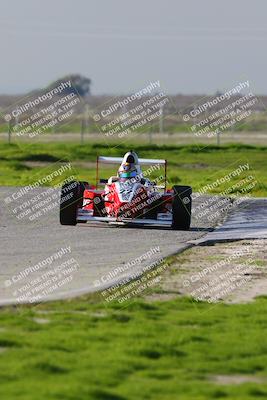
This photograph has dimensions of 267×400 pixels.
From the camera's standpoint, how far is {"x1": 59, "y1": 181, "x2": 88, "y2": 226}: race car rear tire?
2480 cm

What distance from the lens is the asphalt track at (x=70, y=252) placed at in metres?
15.8

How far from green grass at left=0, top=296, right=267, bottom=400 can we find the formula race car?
971cm

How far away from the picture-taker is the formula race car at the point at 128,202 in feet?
80.4

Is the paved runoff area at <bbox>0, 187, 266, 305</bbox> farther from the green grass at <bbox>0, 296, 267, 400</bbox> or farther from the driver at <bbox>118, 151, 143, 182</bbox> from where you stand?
the green grass at <bbox>0, 296, 267, 400</bbox>

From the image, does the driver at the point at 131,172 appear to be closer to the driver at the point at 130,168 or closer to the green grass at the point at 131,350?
the driver at the point at 130,168

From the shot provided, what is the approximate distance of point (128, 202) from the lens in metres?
24.7

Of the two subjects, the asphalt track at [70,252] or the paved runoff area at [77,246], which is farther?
the paved runoff area at [77,246]

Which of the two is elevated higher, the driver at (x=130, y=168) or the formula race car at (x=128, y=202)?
the driver at (x=130, y=168)

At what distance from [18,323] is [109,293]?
8.94 ft

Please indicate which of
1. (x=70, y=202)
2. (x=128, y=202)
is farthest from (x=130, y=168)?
(x=70, y=202)

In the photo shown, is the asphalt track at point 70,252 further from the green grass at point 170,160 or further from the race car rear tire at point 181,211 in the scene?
the green grass at point 170,160

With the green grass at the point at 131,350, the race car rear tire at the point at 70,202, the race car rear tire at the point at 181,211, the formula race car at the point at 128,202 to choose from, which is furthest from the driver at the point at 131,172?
the green grass at the point at 131,350

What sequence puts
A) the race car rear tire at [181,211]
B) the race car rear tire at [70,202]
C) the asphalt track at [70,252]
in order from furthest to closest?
the race car rear tire at [70,202], the race car rear tire at [181,211], the asphalt track at [70,252]

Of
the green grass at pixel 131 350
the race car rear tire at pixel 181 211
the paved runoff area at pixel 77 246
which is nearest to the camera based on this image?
the green grass at pixel 131 350
